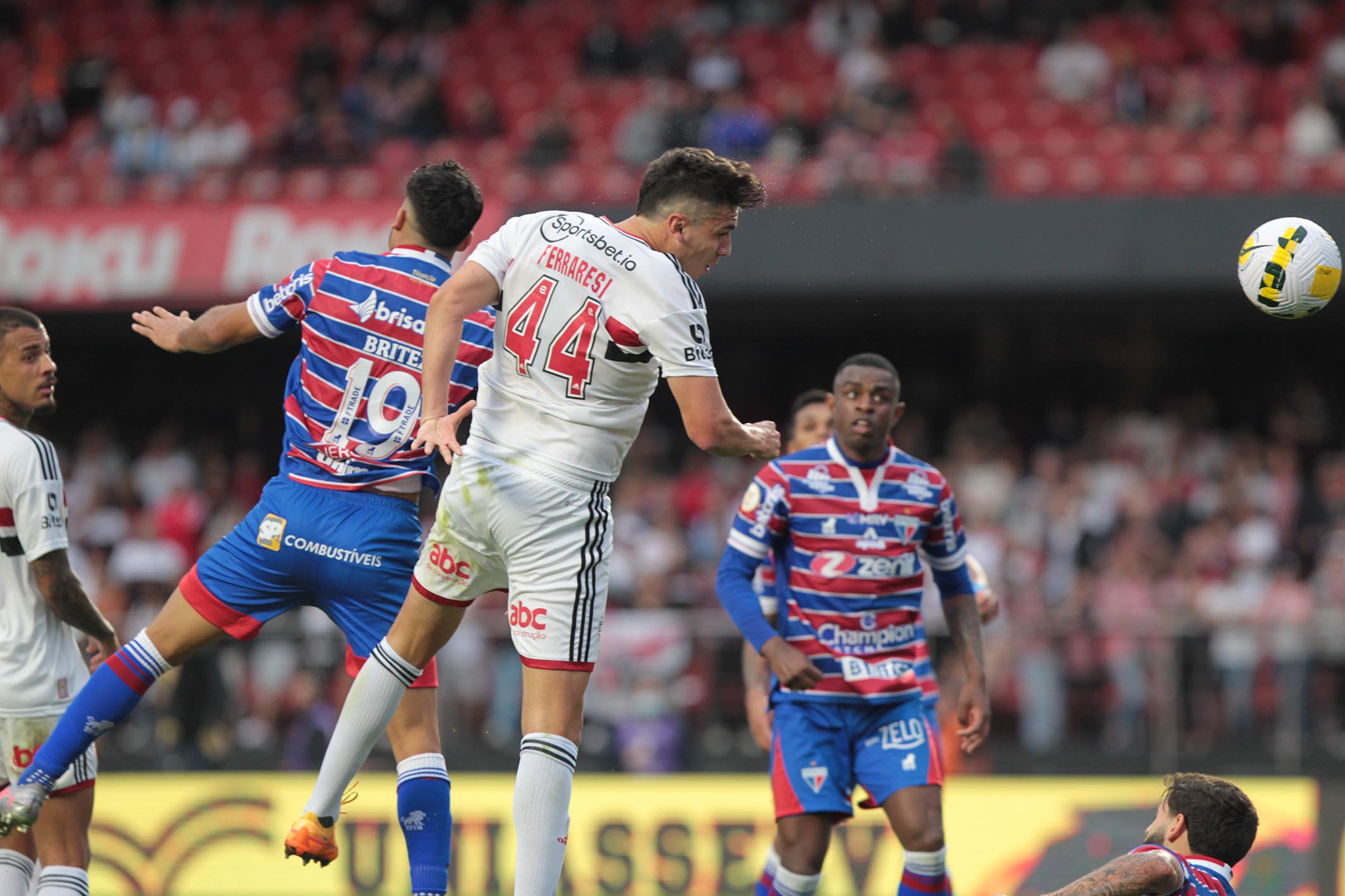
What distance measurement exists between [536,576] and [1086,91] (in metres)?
13.5

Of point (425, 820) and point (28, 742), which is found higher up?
point (28, 742)

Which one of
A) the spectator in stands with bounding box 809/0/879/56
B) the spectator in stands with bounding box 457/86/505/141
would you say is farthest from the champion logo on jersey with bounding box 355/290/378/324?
the spectator in stands with bounding box 809/0/879/56

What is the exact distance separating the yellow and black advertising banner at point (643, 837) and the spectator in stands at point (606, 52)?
933 centimetres

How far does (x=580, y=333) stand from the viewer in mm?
5117

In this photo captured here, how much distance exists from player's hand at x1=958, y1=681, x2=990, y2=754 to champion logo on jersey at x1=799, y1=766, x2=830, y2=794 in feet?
1.94

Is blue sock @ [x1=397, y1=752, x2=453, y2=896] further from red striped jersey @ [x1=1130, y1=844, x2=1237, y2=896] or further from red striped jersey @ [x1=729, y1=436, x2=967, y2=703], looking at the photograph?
red striped jersey @ [x1=1130, y1=844, x2=1237, y2=896]

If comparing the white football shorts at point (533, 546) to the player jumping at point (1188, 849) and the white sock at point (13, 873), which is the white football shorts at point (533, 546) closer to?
the player jumping at point (1188, 849)

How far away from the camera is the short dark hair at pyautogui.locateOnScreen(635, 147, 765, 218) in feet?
17.0

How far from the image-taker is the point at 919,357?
1914 cm

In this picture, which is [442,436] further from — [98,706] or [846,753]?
[846,753]

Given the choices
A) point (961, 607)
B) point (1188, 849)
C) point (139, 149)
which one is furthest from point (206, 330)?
point (139, 149)

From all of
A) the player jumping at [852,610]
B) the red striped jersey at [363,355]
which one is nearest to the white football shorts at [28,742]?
the red striped jersey at [363,355]

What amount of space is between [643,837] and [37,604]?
18.0 feet

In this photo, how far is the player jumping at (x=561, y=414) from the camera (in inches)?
199
